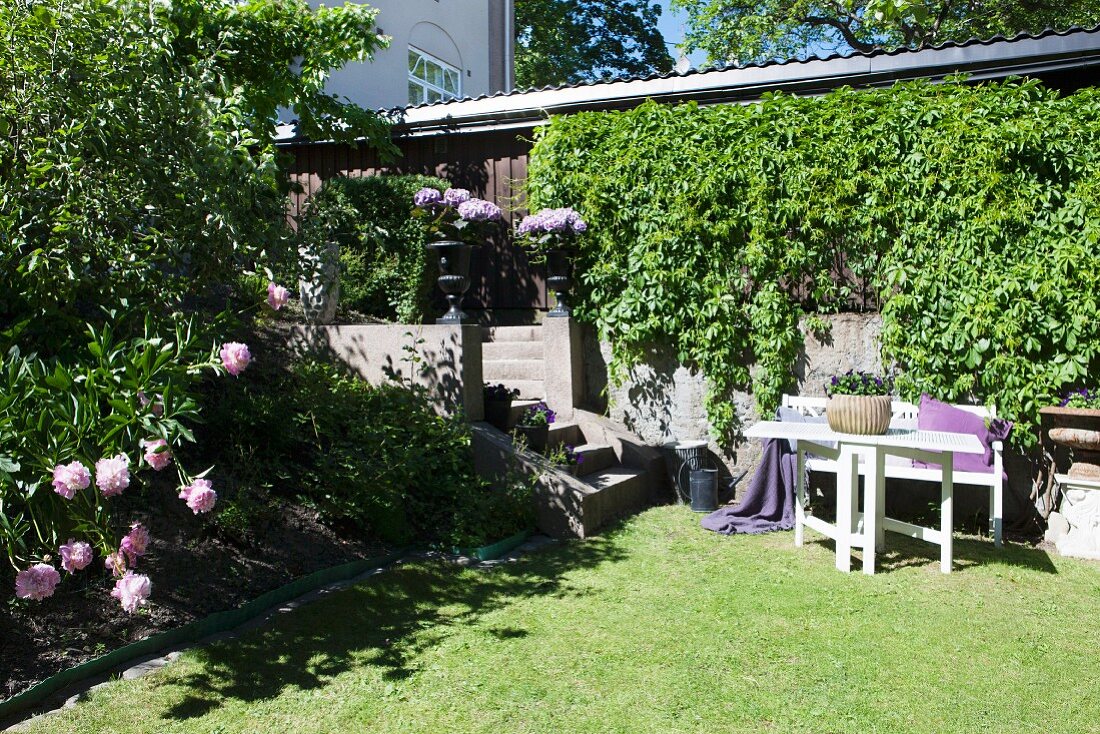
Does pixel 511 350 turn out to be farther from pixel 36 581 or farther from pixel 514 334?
pixel 36 581

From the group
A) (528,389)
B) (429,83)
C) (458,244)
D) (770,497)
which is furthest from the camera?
(429,83)

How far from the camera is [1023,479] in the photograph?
6086 mm

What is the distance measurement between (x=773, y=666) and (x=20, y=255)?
142 inches

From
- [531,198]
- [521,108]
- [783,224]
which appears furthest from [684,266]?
[521,108]

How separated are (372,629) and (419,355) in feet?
8.37

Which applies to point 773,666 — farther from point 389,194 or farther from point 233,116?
point 389,194

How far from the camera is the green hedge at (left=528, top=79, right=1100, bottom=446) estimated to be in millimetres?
5801

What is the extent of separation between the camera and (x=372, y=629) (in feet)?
13.4

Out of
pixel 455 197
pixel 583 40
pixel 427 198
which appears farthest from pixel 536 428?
pixel 583 40

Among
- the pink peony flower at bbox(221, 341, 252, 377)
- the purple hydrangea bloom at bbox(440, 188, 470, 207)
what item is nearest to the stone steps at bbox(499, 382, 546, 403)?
the purple hydrangea bloom at bbox(440, 188, 470, 207)

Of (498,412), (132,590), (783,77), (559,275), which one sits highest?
(783,77)

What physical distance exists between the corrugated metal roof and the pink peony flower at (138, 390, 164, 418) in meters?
5.75

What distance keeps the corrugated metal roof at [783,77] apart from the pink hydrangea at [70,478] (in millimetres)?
6151

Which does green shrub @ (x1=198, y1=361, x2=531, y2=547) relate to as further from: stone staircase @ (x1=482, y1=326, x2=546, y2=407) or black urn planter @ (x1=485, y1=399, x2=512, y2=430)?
stone staircase @ (x1=482, y1=326, x2=546, y2=407)
